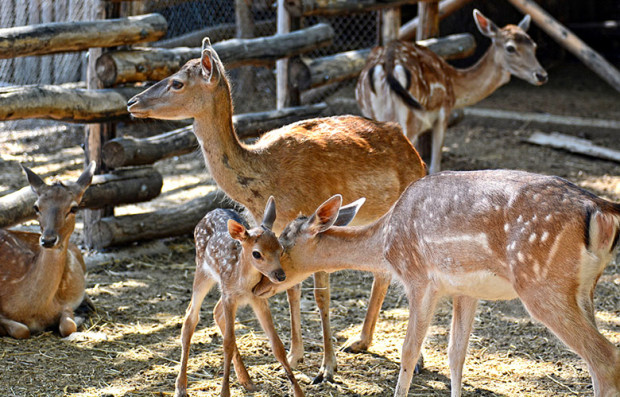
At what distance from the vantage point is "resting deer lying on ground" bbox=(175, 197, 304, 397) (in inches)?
170

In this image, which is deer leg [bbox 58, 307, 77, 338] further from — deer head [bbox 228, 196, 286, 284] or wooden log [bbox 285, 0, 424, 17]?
wooden log [bbox 285, 0, 424, 17]

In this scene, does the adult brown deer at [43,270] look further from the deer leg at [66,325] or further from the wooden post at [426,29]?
the wooden post at [426,29]

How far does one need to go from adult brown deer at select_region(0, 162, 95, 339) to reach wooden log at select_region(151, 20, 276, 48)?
5913 millimetres

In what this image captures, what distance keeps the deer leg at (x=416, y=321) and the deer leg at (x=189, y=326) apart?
1257 millimetres

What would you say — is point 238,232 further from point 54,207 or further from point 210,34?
point 210,34

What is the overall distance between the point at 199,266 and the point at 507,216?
76.5 inches

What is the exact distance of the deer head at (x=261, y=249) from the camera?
428 cm

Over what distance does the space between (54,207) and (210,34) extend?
747 centimetres

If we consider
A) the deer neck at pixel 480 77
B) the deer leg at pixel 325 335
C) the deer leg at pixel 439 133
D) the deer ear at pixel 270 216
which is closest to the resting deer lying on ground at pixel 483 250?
the deer ear at pixel 270 216

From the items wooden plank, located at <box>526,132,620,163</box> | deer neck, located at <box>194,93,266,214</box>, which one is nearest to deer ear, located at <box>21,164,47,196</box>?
deer neck, located at <box>194,93,266,214</box>

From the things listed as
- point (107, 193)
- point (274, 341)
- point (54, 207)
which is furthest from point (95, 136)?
point (274, 341)

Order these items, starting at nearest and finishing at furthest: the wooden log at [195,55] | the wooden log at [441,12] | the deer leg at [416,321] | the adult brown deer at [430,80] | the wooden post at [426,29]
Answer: the deer leg at [416,321]
the wooden log at [195,55]
the adult brown deer at [430,80]
the wooden post at [426,29]
the wooden log at [441,12]

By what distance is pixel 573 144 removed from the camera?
10742 millimetres

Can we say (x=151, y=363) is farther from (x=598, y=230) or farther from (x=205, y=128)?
(x=598, y=230)
